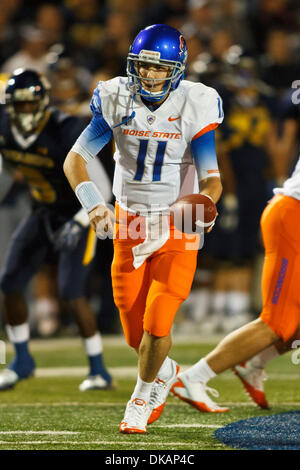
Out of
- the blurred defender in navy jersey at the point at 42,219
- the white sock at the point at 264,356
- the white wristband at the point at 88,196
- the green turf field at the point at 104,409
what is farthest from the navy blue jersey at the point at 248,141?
the white wristband at the point at 88,196

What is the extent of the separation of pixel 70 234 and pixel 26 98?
2.49 feet

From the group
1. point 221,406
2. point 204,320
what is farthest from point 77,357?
point 221,406

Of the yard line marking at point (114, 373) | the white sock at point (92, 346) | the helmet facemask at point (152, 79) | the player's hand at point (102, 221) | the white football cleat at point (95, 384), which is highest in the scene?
the helmet facemask at point (152, 79)

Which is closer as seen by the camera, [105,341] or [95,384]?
[95,384]

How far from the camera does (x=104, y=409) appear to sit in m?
4.61

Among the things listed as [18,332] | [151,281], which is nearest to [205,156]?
[151,281]

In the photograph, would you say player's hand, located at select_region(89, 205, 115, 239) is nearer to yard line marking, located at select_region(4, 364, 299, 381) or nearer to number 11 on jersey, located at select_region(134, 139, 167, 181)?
number 11 on jersey, located at select_region(134, 139, 167, 181)

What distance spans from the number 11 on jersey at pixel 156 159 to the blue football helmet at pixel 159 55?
19 centimetres

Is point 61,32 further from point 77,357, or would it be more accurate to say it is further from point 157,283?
point 157,283

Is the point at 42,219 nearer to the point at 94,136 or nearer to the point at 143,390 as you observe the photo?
the point at 94,136

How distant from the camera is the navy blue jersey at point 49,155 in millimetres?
Result: 5184

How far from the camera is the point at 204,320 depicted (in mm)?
7910

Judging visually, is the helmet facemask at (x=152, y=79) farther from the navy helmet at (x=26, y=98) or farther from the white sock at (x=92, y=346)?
the white sock at (x=92, y=346)

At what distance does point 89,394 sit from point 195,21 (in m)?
4.77
